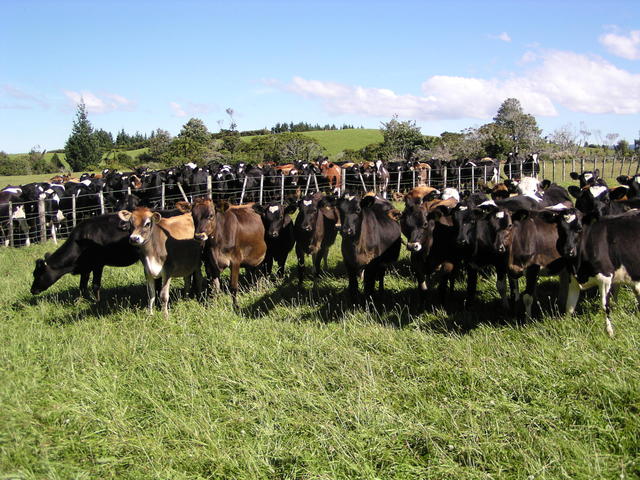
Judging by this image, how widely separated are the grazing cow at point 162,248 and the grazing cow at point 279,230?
1.35m

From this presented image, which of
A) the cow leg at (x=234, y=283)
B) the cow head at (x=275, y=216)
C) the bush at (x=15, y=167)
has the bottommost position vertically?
the cow leg at (x=234, y=283)

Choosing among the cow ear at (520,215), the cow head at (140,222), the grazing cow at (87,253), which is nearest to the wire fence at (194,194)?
the grazing cow at (87,253)

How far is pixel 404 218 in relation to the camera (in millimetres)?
7633

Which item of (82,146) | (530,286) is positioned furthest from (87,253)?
(82,146)

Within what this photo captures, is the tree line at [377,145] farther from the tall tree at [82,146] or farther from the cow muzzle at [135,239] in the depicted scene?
the cow muzzle at [135,239]

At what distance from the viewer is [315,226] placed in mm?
8961

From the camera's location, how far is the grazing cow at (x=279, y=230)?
30.8 feet

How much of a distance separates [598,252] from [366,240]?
3164 millimetres

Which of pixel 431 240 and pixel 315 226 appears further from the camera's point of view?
pixel 315 226

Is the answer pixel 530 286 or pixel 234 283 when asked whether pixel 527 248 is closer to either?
pixel 530 286

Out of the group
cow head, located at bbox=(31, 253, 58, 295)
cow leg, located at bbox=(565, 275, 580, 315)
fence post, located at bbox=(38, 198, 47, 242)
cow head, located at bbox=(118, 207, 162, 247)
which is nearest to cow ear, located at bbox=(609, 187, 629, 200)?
cow leg, located at bbox=(565, 275, 580, 315)

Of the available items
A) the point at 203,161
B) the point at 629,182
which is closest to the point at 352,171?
the point at 629,182

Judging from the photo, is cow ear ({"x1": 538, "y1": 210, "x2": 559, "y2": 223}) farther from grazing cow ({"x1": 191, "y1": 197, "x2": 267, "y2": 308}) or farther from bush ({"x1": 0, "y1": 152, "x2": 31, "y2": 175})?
bush ({"x1": 0, "y1": 152, "x2": 31, "y2": 175})

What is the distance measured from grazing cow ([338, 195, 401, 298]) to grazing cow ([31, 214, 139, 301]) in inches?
147
